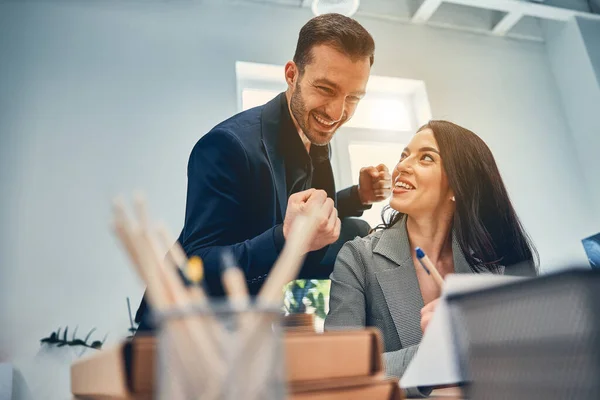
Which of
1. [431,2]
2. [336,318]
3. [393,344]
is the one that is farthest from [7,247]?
[431,2]

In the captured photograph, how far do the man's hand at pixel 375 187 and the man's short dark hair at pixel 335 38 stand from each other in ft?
1.33

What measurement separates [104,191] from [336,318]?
120 centimetres

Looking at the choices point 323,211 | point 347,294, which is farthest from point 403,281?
point 323,211

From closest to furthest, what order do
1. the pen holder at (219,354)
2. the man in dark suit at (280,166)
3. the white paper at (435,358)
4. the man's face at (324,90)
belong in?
the pen holder at (219,354)
the white paper at (435,358)
the man in dark suit at (280,166)
the man's face at (324,90)

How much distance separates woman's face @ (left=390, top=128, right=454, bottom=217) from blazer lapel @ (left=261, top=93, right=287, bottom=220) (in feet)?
1.08

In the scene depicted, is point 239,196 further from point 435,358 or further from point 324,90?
point 435,358

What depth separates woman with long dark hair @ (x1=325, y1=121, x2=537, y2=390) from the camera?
1225mm

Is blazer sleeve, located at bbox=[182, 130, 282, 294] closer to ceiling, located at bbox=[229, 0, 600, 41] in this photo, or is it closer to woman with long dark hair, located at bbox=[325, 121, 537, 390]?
woman with long dark hair, located at bbox=[325, 121, 537, 390]

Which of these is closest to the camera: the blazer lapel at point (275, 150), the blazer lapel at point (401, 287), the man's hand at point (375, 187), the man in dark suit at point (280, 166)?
the blazer lapel at point (401, 287)

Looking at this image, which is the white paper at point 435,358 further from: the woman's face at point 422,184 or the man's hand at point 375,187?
the man's hand at point 375,187

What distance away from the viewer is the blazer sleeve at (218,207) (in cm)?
117

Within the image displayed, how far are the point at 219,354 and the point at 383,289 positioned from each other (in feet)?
3.32

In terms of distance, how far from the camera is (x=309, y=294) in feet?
4.96

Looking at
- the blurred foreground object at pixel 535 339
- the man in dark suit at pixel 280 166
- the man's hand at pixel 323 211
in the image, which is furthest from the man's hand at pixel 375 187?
the blurred foreground object at pixel 535 339
